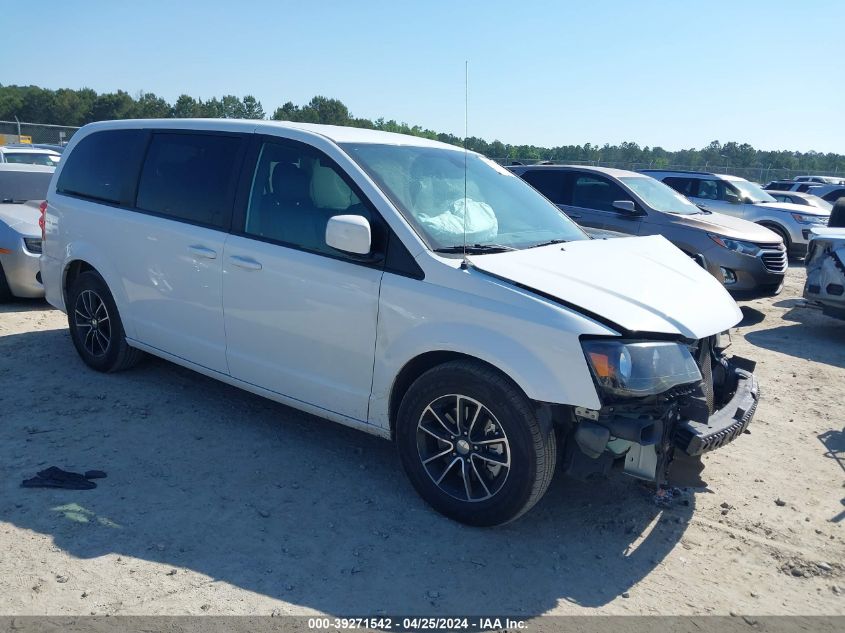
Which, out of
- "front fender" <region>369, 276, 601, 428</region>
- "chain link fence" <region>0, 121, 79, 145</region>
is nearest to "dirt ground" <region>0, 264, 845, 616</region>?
"front fender" <region>369, 276, 601, 428</region>

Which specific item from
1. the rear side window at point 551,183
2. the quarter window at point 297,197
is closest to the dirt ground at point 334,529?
the quarter window at point 297,197

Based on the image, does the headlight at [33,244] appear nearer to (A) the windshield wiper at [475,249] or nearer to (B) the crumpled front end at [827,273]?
(A) the windshield wiper at [475,249]

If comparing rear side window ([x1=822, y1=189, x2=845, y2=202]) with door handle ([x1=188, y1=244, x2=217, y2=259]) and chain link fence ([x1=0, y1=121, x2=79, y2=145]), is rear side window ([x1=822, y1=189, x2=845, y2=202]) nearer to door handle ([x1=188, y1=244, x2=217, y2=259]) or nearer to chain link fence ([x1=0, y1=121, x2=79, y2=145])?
door handle ([x1=188, y1=244, x2=217, y2=259])

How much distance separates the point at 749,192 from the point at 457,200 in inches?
543

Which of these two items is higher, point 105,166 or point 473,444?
point 105,166

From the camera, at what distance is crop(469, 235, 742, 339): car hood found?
3436 millimetres

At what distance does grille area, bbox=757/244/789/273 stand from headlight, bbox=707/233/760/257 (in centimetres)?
10

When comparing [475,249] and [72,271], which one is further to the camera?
[72,271]

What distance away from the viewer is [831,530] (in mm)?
3893

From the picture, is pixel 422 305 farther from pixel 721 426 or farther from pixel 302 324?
pixel 721 426

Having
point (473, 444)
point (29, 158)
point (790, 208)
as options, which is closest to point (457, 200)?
point (473, 444)

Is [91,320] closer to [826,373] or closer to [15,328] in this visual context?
[15,328]

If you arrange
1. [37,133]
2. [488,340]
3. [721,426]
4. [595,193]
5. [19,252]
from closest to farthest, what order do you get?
[488,340], [721,426], [19,252], [595,193], [37,133]

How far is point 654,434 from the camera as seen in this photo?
3332 millimetres
